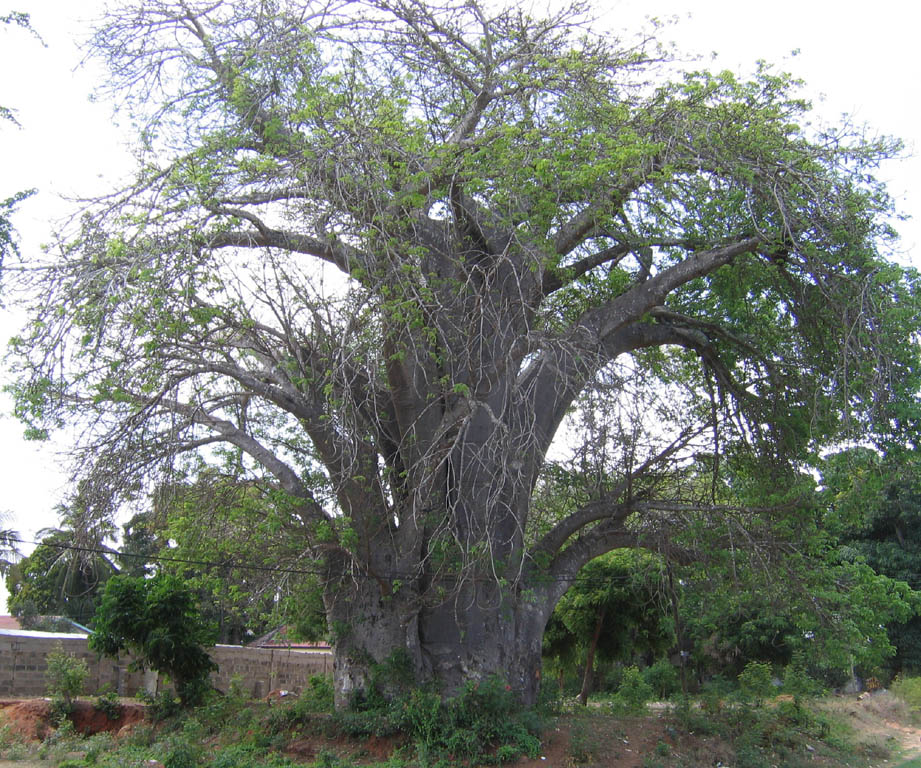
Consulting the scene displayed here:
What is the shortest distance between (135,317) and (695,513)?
730 cm

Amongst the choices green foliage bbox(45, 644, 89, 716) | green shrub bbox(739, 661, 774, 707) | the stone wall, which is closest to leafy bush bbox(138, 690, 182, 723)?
green foliage bbox(45, 644, 89, 716)

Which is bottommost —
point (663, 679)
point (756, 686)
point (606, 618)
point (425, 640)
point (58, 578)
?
point (663, 679)

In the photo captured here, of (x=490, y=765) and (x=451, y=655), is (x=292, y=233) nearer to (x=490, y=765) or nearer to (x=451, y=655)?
(x=451, y=655)

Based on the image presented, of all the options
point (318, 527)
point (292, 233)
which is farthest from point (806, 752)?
point (292, 233)

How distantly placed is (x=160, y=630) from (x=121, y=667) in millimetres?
4981

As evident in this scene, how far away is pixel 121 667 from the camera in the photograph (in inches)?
698

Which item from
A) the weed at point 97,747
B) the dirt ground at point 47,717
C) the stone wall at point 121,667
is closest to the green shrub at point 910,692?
the stone wall at point 121,667

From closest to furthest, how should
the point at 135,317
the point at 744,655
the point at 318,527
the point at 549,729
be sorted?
the point at 135,317 → the point at 318,527 → the point at 549,729 → the point at 744,655

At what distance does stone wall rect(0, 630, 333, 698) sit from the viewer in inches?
622

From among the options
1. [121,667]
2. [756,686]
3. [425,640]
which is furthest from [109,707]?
[756,686]

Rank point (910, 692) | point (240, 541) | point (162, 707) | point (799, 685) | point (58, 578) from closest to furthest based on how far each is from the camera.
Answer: point (240, 541), point (162, 707), point (799, 685), point (58, 578), point (910, 692)

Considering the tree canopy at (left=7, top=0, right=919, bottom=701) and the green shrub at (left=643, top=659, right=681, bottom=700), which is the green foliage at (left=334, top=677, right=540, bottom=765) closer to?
the tree canopy at (left=7, top=0, right=919, bottom=701)

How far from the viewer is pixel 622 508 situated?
1173cm

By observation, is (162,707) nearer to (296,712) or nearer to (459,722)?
(296,712)
